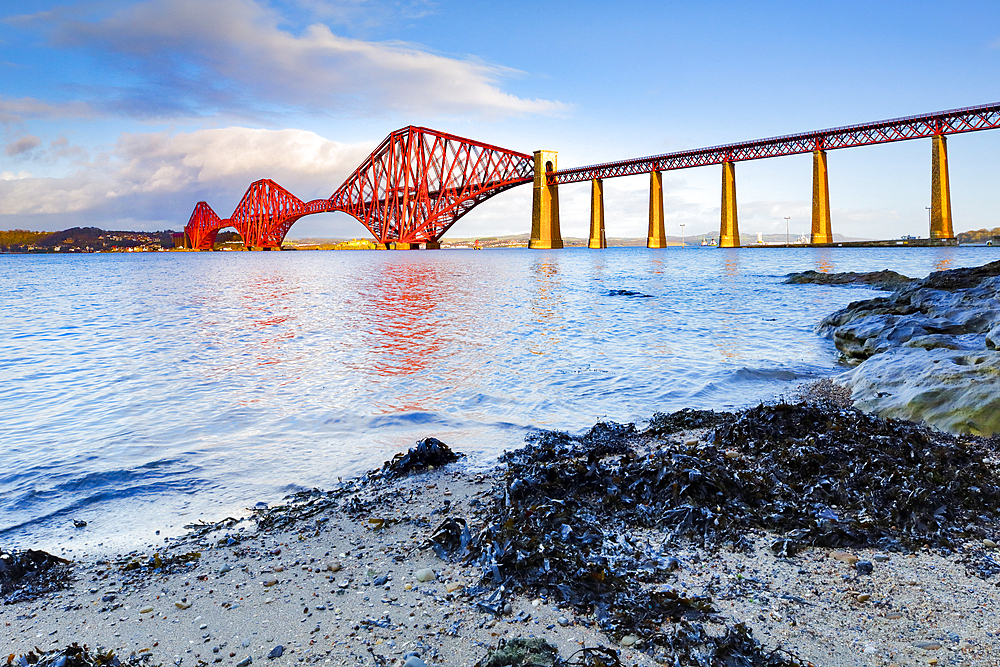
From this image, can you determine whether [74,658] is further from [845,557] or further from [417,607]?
[845,557]

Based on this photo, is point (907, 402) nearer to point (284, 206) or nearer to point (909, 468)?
point (909, 468)

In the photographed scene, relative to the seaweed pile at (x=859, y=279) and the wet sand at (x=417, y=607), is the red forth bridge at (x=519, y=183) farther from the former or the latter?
the wet sand at (x=417, y=607)

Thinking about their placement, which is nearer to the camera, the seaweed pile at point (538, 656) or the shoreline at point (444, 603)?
the seaweed pile at point (538, 656)

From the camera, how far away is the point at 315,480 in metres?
3.40

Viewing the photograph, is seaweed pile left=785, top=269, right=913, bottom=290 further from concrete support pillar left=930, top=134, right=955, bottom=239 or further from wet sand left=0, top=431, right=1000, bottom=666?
concrete support pillar left=930, top=134, right=955, bottom=239

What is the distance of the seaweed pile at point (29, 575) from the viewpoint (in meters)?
2.09

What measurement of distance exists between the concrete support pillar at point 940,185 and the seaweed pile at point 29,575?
63405 mm

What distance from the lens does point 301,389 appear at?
5996mm

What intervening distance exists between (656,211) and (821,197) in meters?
17.8

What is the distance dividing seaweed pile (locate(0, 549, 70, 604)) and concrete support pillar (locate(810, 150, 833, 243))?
64.6 metres

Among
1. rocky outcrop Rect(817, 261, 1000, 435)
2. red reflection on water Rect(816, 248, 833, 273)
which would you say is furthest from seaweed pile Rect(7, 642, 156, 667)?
red reflection on water Rect(816, 248, 833, 273)

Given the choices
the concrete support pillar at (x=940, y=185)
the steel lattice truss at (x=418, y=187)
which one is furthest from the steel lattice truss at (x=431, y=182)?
the concrete support pillar at (x=940, y=185)

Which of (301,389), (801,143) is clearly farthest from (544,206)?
(301,389)

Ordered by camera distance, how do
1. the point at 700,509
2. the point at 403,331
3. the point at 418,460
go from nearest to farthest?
the point at 700,509
the point at 418,460
the point at 403,331
